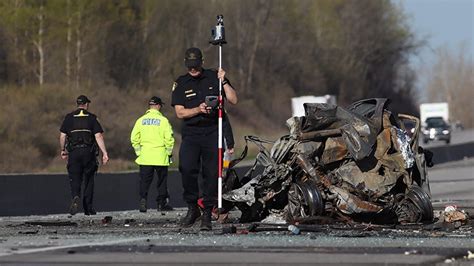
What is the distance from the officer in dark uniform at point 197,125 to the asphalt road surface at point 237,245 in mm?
560

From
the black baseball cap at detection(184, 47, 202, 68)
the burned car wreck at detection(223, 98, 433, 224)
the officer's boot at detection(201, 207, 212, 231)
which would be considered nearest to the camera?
the officer's boot at detection(201, 207, 212, 231)

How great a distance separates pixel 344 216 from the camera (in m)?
13.6

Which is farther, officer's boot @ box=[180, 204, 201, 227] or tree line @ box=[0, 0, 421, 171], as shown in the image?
tree line @ box=[0, 0, 421, 171]

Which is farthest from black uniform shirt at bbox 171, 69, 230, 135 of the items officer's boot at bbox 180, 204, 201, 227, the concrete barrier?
the concrete barrier

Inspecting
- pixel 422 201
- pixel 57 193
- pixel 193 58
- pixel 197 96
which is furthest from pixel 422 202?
pixel 57 193

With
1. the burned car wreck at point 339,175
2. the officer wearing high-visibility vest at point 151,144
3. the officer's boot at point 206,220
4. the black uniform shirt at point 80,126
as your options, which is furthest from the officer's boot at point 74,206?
the officer's boot at point 206,220

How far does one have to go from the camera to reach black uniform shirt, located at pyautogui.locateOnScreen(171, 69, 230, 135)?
1313cm

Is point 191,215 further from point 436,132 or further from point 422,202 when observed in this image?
point 436,132

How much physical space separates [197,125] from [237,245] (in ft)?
9.51

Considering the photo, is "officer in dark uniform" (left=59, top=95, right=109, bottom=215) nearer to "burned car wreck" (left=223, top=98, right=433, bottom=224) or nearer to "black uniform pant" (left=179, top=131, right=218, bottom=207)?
"burned car wreck" (left=223, top=98, right=433, bottom=224)

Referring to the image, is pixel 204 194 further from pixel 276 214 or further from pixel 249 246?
pixel 249 246

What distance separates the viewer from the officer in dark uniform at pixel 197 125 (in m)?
13.1

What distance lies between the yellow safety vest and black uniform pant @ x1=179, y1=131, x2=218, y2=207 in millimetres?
5599

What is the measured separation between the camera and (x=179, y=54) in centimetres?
7356
